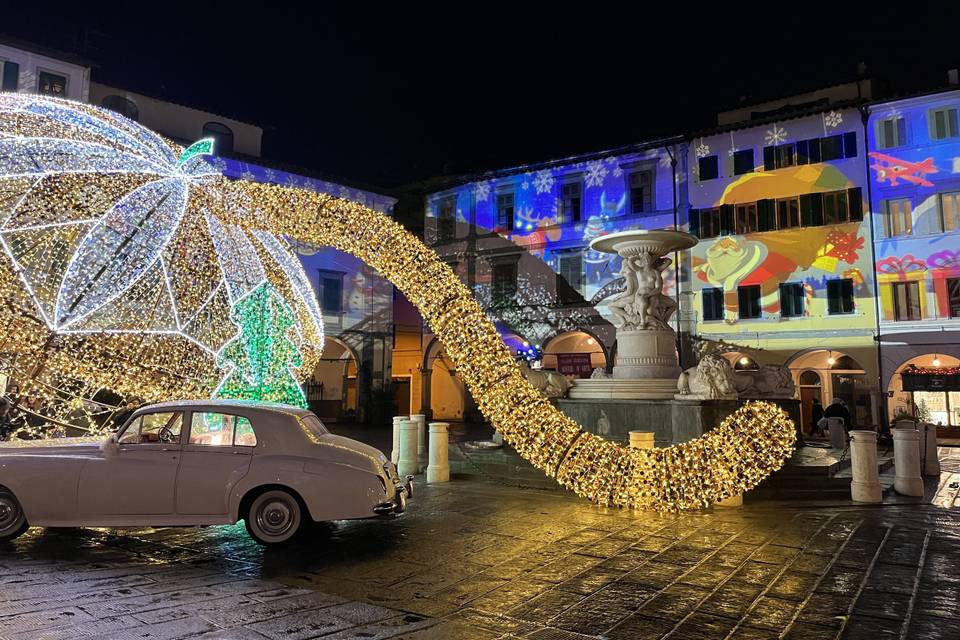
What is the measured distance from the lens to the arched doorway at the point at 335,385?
33406 millimetres

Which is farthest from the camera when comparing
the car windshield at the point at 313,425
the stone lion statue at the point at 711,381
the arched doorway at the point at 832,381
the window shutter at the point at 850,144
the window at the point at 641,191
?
the window at the point at 641,191

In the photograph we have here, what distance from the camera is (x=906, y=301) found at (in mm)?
23281

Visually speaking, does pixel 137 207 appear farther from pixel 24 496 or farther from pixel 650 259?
pixel 650 259

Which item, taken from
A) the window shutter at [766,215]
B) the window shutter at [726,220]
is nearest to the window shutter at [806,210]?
the window shutter at [766,215]

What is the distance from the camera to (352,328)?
1278 inches


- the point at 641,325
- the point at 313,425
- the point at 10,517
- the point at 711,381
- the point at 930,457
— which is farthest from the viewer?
the point at 930,457

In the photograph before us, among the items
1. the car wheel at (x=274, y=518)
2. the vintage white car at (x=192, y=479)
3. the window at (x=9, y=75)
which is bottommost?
the car wheel at (x=274, y=518)

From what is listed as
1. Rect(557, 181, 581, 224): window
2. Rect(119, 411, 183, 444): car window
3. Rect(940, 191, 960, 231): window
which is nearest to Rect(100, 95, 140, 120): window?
Rect(557, 181, 581, 224): window

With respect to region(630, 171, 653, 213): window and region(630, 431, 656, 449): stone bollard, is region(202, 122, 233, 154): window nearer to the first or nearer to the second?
region(630, 171, 653, 213): window

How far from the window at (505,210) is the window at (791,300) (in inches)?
497

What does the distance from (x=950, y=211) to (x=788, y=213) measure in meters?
5.09

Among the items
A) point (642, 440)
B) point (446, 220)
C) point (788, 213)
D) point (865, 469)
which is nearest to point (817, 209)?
point (788, 213)

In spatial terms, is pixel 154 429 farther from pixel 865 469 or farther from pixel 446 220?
pixel 446 220

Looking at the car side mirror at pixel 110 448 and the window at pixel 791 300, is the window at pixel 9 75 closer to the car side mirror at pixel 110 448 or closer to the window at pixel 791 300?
the car side mirror at pixel 110 448
